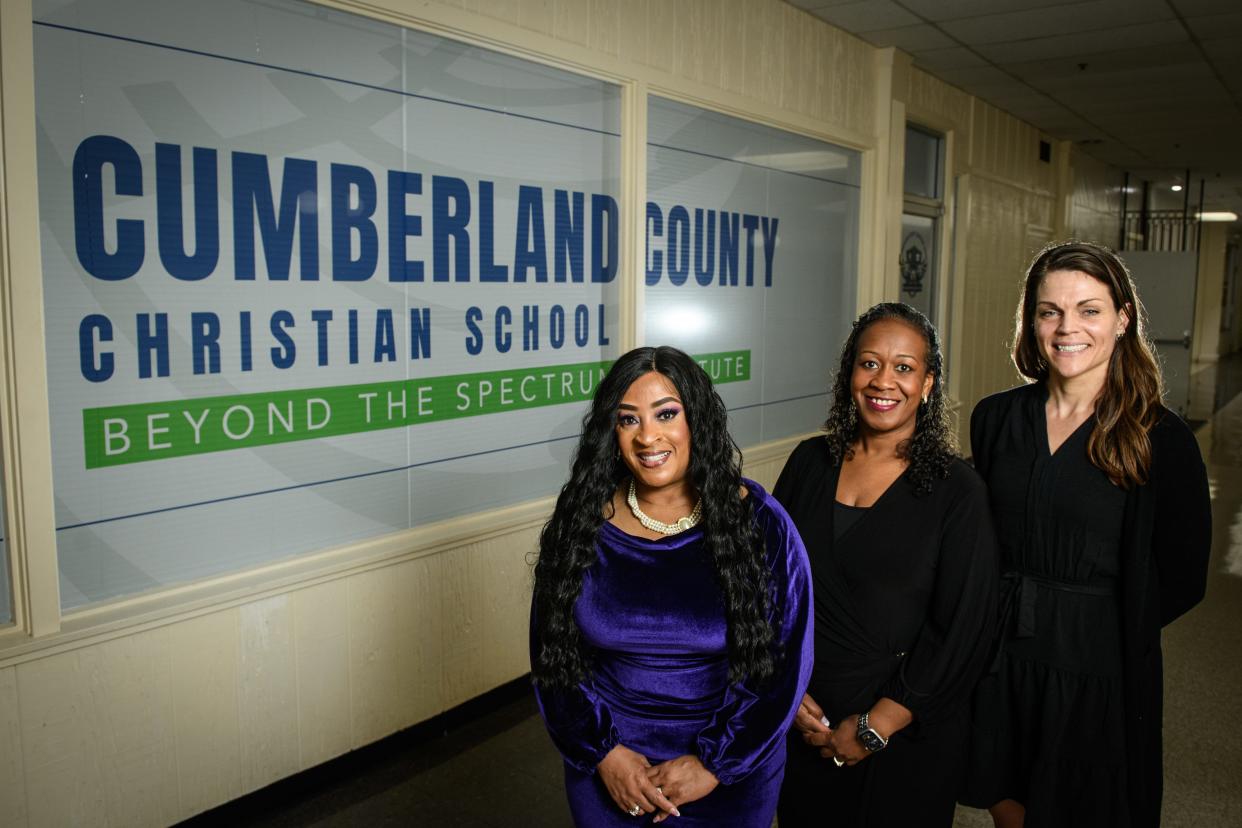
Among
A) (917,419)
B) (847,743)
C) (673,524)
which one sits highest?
(917,419)

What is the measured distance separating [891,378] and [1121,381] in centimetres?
50

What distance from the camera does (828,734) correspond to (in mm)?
1863

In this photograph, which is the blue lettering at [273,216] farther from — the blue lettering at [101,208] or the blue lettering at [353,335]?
the blue lettering at [101,208]

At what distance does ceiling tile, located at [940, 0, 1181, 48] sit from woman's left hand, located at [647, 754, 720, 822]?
16.4 feet

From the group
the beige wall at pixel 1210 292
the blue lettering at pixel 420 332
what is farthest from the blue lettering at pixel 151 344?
the beige wall at pixel 1210 292

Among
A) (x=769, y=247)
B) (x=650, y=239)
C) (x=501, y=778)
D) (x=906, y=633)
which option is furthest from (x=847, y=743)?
(x=769, y=247)

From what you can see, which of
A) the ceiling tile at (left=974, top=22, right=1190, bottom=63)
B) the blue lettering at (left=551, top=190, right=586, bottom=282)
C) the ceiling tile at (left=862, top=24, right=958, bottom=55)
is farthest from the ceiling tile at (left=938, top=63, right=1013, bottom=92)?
the blue lettering at (left=551, top=190, right=586, bottom=282)

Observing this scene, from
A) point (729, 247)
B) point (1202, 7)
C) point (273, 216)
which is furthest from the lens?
point (1202, 7)

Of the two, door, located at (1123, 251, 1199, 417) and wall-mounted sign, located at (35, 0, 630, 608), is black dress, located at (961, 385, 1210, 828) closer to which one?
wall-mounted sign, located at (35, 0, 630, 608)

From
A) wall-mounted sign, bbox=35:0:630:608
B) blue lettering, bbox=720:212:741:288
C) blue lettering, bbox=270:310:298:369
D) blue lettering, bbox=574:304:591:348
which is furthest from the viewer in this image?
blue lettering, bbox=720:212:741:288

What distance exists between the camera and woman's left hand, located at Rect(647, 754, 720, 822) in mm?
1671

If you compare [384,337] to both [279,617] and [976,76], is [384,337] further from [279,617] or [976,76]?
[976,76]

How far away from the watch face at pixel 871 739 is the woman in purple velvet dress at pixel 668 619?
0.57 feet

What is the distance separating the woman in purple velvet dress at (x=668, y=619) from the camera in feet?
5.50
